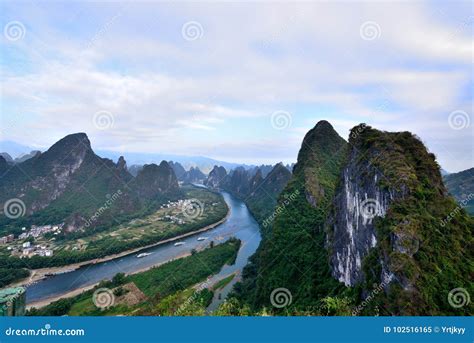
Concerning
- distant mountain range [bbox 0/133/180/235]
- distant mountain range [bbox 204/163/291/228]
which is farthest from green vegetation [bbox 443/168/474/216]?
distant mountain range [bbox 0/133/180/235]

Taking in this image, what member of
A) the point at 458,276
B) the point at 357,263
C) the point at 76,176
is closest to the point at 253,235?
the point at 357,263

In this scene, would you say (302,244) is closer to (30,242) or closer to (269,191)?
(30,242)

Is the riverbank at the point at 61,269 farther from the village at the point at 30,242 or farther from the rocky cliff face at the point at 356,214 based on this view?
the rocky cliff face at the point at 356,214

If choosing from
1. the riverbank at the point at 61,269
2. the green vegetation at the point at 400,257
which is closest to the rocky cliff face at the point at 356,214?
the green vegetation at the point at 400,257

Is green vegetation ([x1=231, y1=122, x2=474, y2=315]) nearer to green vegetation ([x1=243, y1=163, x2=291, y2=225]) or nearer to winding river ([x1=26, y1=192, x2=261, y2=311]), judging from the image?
winding river ([x1=26, y1=192, x2=261, y2=311])

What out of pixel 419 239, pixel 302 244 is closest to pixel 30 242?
pixel 302 244

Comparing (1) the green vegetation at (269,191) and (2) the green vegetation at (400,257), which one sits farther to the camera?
(1) the green vegetation at (269,191)
